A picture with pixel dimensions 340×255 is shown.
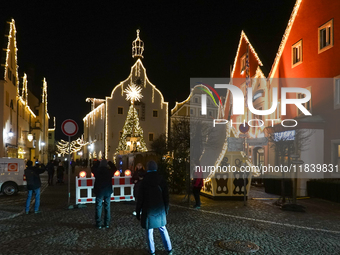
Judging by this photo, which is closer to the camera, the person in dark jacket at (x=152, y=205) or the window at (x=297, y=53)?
the person in dark jacket at (x=152, y=205)

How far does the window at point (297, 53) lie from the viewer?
2223 cm

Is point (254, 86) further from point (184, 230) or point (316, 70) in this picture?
point (184, 230)

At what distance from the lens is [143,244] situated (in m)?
7.69

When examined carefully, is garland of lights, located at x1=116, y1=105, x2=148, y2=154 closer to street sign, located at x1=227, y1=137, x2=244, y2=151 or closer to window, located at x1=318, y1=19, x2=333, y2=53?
window, located at x1=318, y1=19, x2=333, y2=53

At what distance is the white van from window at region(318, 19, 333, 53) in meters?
17.2

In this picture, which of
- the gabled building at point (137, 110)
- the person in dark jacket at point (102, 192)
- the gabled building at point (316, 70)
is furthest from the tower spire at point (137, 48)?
the person in dark jacket at point (102, 192)

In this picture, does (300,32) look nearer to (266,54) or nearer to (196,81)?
(266,54)

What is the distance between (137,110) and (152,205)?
4365 centimetres

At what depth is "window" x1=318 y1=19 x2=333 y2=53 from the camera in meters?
19.5

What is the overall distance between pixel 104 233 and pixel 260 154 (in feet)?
68.3

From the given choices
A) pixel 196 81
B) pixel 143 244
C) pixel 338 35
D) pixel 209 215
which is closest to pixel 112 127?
pixel 196 81

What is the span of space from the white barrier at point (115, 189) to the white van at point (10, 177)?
232 inches

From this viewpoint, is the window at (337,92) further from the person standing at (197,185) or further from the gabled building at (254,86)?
the person standing at (197,185)

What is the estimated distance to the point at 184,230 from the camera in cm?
909
